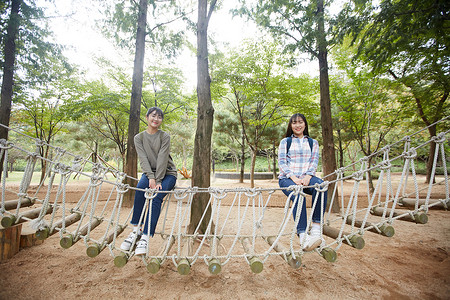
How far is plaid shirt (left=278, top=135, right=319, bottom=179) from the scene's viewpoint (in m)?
1.91

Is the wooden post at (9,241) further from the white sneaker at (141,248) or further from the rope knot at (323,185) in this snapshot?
the rope knot at (323,185)

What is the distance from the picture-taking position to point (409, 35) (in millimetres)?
2746

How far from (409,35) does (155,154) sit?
3.69 meters

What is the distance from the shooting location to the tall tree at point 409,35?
8.82 ft

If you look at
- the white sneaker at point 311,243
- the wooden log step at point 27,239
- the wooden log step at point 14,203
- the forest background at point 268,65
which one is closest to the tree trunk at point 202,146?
the forest background at point 268,65

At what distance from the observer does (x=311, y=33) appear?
12.2 feet

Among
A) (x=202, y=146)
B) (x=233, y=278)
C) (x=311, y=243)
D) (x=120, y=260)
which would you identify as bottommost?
(x=233, y=278)

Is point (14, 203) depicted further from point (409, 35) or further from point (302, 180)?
point (409, 35)

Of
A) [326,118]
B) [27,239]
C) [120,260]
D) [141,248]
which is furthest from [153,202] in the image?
[326,118]

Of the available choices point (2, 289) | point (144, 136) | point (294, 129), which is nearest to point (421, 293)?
point (294, 129)

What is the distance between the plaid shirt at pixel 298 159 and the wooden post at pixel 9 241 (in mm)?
2936

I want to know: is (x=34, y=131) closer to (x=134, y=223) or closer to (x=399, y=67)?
(x=134, y=223)

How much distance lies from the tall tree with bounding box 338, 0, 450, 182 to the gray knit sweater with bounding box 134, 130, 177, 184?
3.24 m

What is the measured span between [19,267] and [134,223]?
A: 1.34 meters
